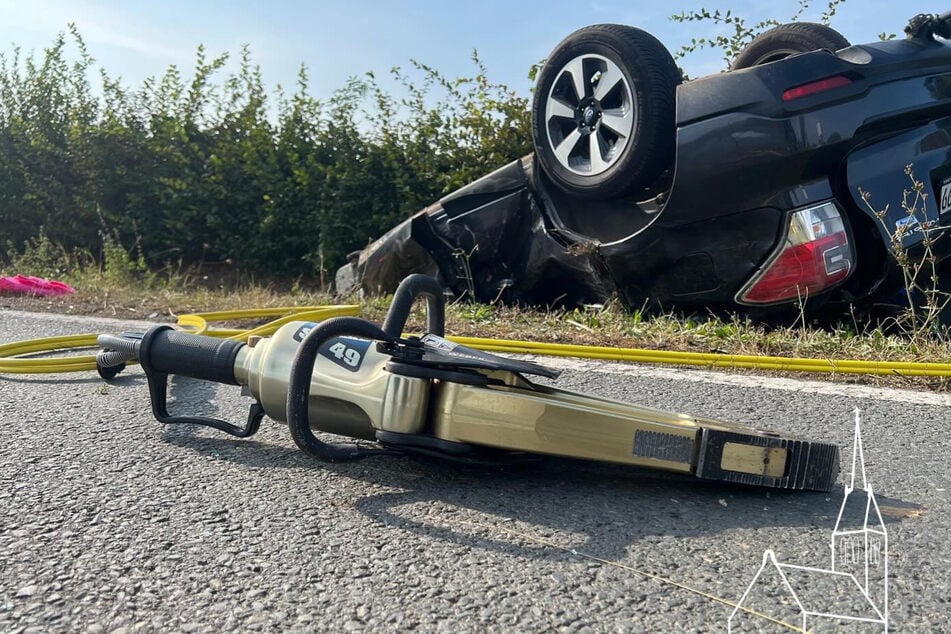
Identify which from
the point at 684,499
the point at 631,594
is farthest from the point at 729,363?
the point at 631,594

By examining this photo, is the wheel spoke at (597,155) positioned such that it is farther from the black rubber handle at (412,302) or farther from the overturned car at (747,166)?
the black rubber handle at (412,302)

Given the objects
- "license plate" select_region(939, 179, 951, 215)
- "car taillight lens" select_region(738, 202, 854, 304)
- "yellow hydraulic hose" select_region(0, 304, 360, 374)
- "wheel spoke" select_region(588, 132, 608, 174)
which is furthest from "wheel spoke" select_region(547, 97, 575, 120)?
"license plate" select_region(939, 179, 951, 215)

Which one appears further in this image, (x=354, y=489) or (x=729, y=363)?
(x=729, y=363)

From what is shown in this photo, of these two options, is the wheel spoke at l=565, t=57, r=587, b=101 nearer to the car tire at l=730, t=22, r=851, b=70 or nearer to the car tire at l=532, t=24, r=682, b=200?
the car tire at l=532, t=24, r=682, b=200

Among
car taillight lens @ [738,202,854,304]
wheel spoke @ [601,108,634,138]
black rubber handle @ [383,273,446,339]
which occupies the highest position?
wheel spoke @ [601,108,634,138]

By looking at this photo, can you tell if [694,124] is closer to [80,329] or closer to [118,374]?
[118,374]

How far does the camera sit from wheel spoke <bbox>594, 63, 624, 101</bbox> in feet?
13.3

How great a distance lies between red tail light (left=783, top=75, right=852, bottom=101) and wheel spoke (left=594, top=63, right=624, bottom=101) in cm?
84

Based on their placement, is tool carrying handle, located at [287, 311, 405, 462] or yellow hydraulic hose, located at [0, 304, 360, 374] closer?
tool carrying handle, located at [287, 311, 405, 462]

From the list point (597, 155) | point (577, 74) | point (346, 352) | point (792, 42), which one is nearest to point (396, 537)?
point (346, 352)

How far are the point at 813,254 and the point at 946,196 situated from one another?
2.05 feet

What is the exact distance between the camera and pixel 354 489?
1.89 meters

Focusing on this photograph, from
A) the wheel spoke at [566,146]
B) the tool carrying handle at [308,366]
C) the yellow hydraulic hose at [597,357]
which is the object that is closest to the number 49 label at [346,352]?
the tool carrying handle at [308,366]

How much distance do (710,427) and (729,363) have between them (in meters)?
1.60
